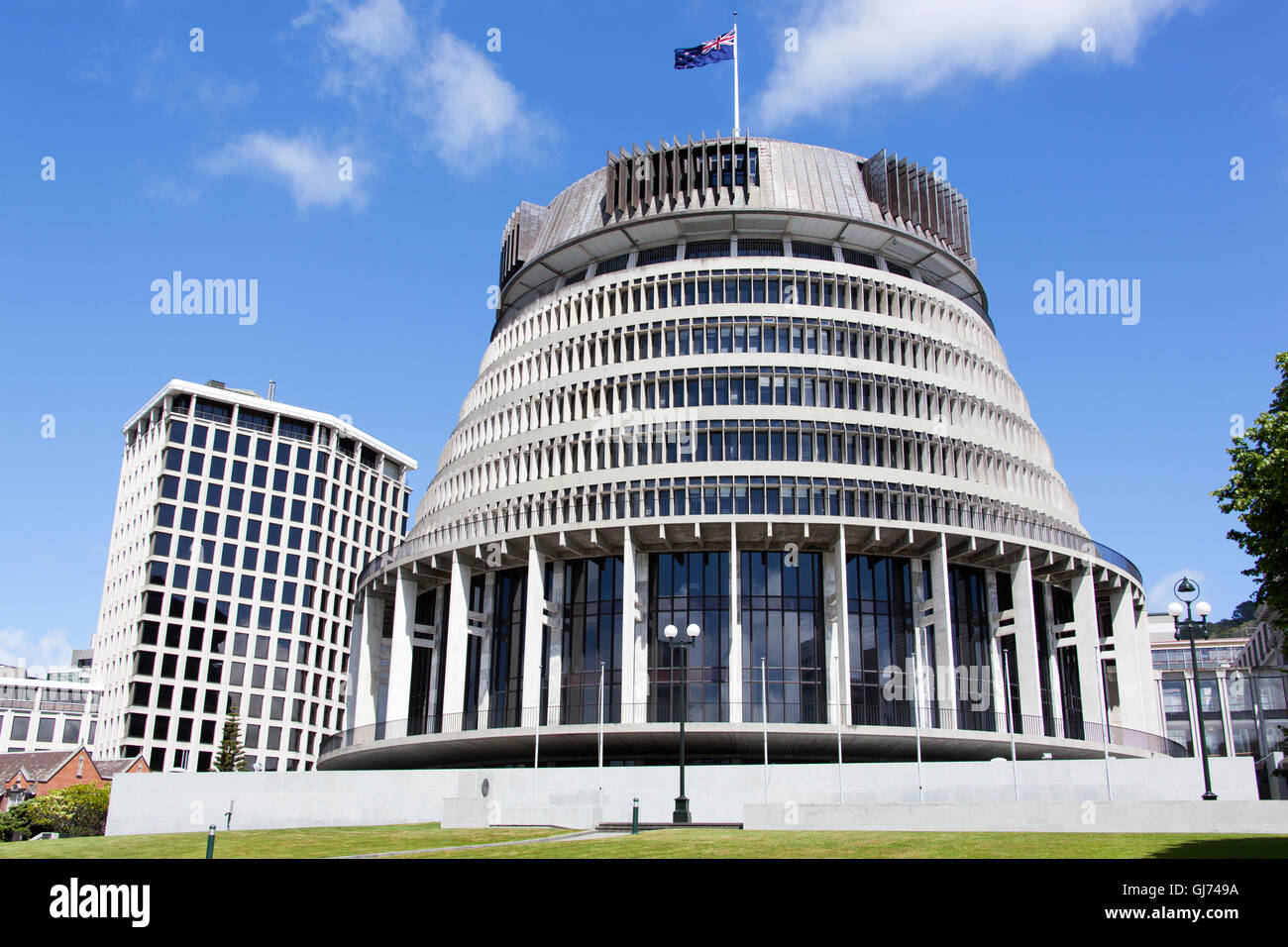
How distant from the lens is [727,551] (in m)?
59.8

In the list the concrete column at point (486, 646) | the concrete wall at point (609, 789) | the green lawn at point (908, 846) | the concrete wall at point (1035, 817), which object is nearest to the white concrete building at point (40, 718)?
the concrete column at point (486, 646)

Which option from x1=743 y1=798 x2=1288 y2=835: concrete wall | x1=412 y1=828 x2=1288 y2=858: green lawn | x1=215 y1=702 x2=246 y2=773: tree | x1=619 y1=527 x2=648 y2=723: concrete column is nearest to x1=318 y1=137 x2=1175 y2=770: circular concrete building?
x1=619 y1=527 x2=648 y2=723: concrete column

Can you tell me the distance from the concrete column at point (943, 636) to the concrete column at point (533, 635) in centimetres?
2010

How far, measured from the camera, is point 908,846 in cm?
2505

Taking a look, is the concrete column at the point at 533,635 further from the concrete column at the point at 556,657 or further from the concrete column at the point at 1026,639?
the concrete column at the point at 1026,639

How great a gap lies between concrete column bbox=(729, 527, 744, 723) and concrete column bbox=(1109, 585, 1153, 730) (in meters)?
22.8

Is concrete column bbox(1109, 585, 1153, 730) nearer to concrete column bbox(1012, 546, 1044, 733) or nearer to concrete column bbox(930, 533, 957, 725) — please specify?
concrete column bbox(1012, 546, 1044, 733)

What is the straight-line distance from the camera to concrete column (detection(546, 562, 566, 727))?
58.0 metres

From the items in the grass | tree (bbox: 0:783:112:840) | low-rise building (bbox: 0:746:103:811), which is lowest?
tree (bbox: 0:783:112:840)

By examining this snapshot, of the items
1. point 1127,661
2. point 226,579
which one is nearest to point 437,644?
point 1127,661

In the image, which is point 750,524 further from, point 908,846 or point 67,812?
point 67,812

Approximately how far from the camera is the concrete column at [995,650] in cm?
5766
